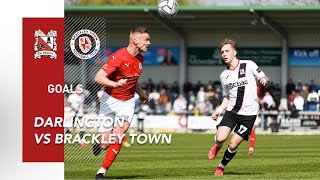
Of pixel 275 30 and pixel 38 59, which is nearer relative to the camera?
pixel 38 59

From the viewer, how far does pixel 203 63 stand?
155 feet

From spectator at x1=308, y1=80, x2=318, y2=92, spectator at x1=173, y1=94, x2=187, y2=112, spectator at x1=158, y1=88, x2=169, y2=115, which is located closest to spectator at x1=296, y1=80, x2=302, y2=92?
spectator at x1=308, y1=80, x2=318, y2=92

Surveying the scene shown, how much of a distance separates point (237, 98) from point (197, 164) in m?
3.62

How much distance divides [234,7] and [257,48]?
5.19 metres

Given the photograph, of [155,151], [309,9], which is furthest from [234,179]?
[309,9]

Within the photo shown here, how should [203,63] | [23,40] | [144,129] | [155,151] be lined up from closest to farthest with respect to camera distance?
1. [23,40]
2. [155,151]
3. [144,129]
4. [203,63]

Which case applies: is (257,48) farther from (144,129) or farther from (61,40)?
(61,40)

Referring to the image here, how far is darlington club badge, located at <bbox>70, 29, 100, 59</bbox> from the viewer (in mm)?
15316

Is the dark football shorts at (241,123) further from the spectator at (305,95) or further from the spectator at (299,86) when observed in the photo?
the spectator at (299,86)

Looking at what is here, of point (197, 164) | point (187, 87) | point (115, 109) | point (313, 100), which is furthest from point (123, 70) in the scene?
point (187, 87)

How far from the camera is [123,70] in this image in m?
13.6

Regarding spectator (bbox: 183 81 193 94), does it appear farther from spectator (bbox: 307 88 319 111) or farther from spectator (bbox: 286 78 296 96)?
spectator (bbox: 307 88 319 111)

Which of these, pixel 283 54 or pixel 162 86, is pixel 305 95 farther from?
pixel 162 86

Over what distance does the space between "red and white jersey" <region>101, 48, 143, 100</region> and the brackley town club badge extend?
2.65 feet
